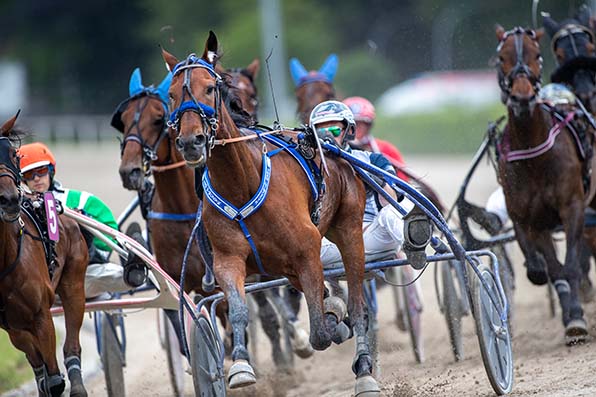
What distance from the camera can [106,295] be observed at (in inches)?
286

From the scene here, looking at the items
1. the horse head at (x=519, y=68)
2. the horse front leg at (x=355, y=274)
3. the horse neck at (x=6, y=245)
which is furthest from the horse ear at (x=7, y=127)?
the horse head at (x=519, y=68)

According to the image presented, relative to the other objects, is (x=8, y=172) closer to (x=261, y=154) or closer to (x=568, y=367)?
(x=261, y=154)

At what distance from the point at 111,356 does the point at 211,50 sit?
2671 mm

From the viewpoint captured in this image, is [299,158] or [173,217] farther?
[173,217]

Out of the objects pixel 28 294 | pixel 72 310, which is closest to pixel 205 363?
pixel 28 294

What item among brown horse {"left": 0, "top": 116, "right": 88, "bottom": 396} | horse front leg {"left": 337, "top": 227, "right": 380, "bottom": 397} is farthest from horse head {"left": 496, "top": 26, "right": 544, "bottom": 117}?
brown horse {"left": 0, "top": 116, "right": 88, "bottom": 396}

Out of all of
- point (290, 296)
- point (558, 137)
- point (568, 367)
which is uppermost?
point (558, 137)

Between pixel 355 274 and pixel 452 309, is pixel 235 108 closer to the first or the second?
pixel 355 274

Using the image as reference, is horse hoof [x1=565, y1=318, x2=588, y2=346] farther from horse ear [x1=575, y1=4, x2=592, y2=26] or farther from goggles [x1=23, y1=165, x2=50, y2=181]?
goggles [x1=23, y1=165, x2=50, y2=181]

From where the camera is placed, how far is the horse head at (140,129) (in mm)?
6820

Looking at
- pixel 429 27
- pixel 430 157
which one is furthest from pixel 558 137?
pixel 429 27

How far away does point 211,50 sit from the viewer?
548 centimetres

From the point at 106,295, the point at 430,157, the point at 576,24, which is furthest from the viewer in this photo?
the point at 430,157

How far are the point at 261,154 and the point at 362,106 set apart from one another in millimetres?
3641
